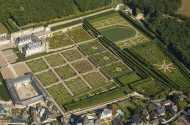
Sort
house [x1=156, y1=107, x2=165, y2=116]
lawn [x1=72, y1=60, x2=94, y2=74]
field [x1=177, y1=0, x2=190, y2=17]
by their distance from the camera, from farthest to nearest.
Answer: field [x1=177, y1=0, x2=190, y2=17], lawn [x1=72, y1=60, x2=94, y2=74], house [x1=156, y1=107, x2=165, y2=116]

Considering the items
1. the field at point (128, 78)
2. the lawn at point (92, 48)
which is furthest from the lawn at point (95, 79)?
the lawn at point (92, 48)

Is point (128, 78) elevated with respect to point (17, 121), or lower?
elevated

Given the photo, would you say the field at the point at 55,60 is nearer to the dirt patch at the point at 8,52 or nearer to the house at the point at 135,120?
the dirt patch at the point at 8,52

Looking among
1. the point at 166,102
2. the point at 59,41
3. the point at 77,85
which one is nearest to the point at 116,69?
the point at 77,85

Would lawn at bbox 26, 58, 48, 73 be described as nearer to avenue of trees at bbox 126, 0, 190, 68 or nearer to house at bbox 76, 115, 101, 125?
house at bbox 76, 115, 101, 125

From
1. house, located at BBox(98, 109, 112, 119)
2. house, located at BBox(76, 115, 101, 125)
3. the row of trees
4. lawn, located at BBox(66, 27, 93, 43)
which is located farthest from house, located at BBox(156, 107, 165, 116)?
the row of trees

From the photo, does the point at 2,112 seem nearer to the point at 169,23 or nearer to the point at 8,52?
the point at 8,52
